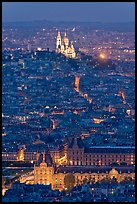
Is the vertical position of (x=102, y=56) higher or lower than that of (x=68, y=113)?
higher

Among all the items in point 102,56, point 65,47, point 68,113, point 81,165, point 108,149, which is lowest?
point 81,165

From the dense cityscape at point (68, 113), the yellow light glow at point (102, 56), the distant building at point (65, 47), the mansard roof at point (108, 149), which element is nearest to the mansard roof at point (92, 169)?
the dense cityscape at point (68, 113)

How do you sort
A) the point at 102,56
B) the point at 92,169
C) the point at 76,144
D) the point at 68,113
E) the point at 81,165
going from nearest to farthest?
the point at 92,169 → the point at 81,165 → the point at 76,144 → the point at 68,113 → the point at 102,56

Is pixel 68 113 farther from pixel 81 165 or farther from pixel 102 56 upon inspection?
pixel 102 56

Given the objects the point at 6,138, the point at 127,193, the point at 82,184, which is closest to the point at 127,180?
the point at 82,184

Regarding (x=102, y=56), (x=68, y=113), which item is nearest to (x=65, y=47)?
(x=102, y=56)

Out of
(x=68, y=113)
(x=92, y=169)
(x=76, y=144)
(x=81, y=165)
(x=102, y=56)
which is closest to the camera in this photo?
(x=92, y=169)

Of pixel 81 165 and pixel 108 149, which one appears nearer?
pixel 81 165
